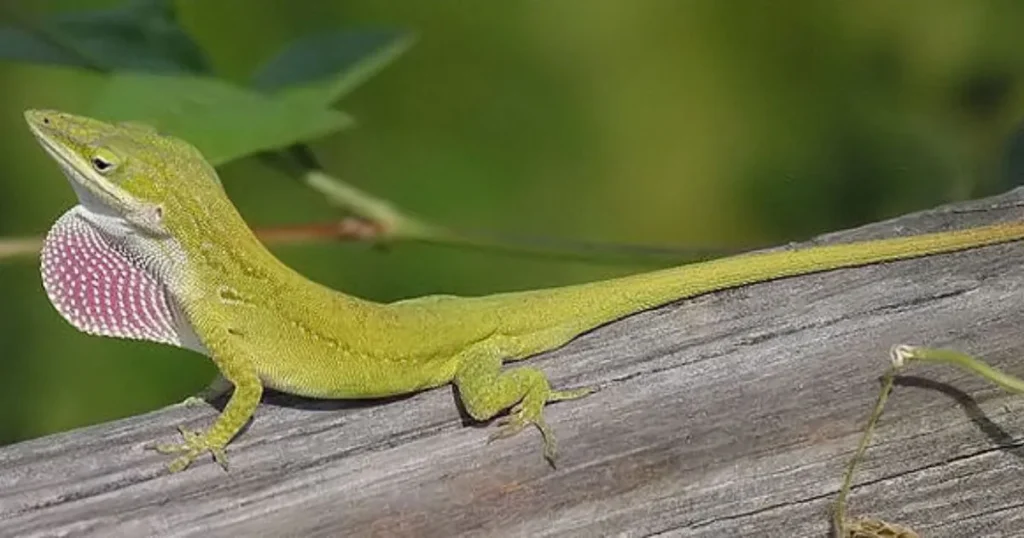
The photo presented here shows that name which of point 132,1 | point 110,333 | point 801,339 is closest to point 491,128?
point 132,1

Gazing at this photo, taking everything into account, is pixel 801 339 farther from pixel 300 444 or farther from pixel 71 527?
pixel 71 527

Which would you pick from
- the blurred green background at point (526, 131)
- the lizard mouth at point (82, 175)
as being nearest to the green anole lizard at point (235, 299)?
the lizard mouth at point (82, 175)

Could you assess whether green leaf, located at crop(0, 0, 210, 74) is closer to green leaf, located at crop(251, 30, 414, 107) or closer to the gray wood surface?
green leaf, located at crop(251, 30, 414, 107)

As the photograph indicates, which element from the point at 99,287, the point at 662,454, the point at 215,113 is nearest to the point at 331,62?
the point at 215,113

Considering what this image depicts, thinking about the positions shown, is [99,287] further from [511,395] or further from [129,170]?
[511,395]

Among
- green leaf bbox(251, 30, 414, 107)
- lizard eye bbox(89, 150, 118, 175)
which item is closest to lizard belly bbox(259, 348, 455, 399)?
lizard eye bbox(89, 150, 118, 175)

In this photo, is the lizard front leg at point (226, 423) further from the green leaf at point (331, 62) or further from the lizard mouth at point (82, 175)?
the green leaf at point (331, 62)
